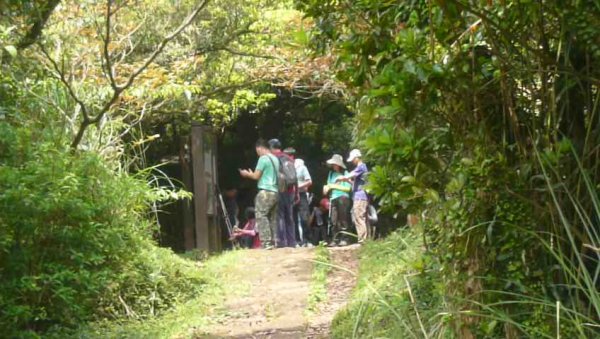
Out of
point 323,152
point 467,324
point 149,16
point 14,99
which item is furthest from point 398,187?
point 323,152

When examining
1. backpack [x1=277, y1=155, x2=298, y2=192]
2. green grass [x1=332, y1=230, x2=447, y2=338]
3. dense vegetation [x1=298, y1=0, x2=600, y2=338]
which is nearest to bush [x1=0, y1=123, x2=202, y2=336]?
green grass [x1=332, y1=230, x2=447, y2=338]

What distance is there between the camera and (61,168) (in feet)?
22.9

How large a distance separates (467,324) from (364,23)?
1.50m

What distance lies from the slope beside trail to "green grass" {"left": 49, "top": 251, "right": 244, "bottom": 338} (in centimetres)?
12

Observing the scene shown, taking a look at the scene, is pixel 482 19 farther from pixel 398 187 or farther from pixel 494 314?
pixel 494 314

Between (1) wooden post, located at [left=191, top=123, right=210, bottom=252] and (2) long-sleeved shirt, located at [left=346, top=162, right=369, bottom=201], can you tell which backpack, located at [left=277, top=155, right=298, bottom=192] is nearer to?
(2) long-sleeved shirt, located at [left=346, top=162, right=369, bottom=201]

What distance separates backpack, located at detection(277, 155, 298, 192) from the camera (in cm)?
1294

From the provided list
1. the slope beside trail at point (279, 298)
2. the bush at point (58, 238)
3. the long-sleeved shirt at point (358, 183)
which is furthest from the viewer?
the long-sleeved shirt at point (358, 183)

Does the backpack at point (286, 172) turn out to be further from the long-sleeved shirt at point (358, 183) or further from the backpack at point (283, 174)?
the long-sleeved shirt at point (358, 183)

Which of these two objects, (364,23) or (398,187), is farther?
(364,23)

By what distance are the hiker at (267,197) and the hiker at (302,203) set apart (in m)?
1.05

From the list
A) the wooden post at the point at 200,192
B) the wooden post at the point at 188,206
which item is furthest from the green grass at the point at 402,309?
the wooden post at the point at 188,206

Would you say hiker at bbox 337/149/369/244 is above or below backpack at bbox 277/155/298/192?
below

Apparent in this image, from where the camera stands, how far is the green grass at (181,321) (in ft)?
25.0
